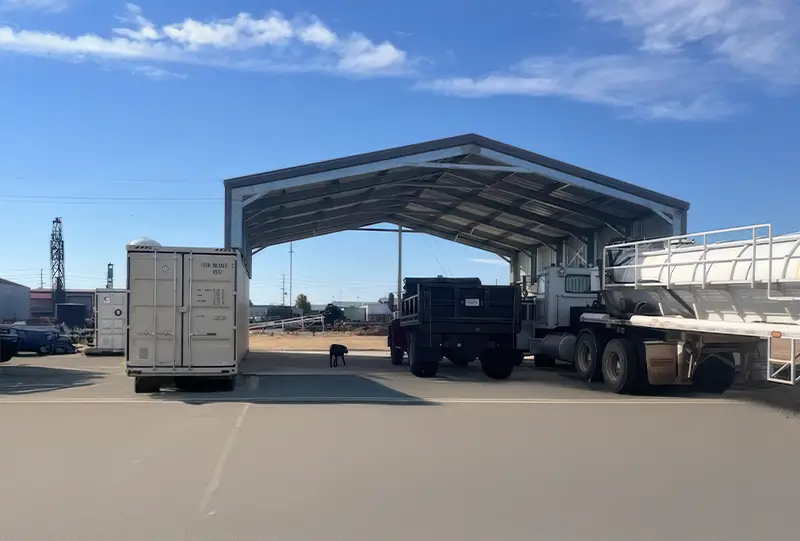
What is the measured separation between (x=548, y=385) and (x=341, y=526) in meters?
12.3

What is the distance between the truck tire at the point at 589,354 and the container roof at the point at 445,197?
22.0 feet

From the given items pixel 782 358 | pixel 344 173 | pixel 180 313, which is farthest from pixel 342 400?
pixel 344 173

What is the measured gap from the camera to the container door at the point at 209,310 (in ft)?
48.8

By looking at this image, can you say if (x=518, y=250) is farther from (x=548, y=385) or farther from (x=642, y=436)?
(x=642, y=436)

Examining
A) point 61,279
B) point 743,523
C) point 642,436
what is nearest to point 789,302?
point 642,436

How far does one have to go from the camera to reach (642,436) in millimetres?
10141

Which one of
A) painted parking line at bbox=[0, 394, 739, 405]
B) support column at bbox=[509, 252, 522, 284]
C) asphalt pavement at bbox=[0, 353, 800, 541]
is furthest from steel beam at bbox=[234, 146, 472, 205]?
support column at bbox=[509, 252, 522, 284]

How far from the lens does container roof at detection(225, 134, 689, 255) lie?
2153 centimetres

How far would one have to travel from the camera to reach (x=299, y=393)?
14891 millimetres

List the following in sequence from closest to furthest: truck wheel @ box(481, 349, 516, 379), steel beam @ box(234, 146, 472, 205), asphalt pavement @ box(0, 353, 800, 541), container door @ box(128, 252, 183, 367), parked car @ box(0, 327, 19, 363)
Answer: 1. asphalt pavement @ box(0, 353, 800, 541)
2. container door @ box(128, 252, 183, 367)
3. truck wheel @ box(481, 349, 516, 379)
4. steel beam @ box(234, 146, 472, 205)
5. parked car @ box(0, 327, 19, 363)

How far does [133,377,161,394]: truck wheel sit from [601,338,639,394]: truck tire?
9.98 meters

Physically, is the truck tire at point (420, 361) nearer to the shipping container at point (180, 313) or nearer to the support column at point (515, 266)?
the shipping container at point (180, 313)

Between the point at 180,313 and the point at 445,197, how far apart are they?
1649 centimetres

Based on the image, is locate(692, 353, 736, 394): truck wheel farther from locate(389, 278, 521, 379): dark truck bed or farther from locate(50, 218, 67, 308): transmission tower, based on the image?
locate(50, 218, 67, 308): transmission tower
